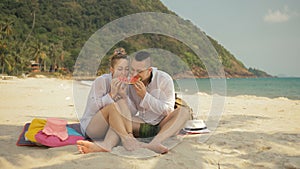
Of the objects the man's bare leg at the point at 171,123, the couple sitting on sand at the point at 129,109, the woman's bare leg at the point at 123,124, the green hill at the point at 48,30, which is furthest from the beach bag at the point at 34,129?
the green hill at the point at 48,30

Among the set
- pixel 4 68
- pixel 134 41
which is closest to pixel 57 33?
pixel 4 68

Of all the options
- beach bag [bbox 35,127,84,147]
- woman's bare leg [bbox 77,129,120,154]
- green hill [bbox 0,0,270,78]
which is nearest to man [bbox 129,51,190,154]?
woman's bare leg [bbox 77,129,120,154]

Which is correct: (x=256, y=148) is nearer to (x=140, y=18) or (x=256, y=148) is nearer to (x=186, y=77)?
(x=186, y=77)

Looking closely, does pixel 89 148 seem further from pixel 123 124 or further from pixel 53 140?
pixel 53 140

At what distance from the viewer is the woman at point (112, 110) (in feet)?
10.8

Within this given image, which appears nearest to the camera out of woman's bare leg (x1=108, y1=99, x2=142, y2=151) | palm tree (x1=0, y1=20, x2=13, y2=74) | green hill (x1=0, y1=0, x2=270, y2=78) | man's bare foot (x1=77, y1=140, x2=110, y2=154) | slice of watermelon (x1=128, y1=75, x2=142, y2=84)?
man's bare foot (x1=77, y1=140, x2=110, y2=154)

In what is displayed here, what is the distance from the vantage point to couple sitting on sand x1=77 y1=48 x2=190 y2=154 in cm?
329

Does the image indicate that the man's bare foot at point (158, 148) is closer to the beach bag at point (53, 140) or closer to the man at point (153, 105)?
the man at point (153, 105)

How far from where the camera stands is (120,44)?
4145 mm

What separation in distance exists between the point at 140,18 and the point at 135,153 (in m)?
1.80

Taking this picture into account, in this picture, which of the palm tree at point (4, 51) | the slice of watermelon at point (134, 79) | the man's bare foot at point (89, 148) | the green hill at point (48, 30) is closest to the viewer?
the man's bare foot at point (89, 148)

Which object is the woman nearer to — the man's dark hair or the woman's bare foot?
the woman's bare foot

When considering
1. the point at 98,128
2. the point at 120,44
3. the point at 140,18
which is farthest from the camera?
the point at 120,44

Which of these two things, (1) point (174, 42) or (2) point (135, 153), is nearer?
(2) point (135, 153)
